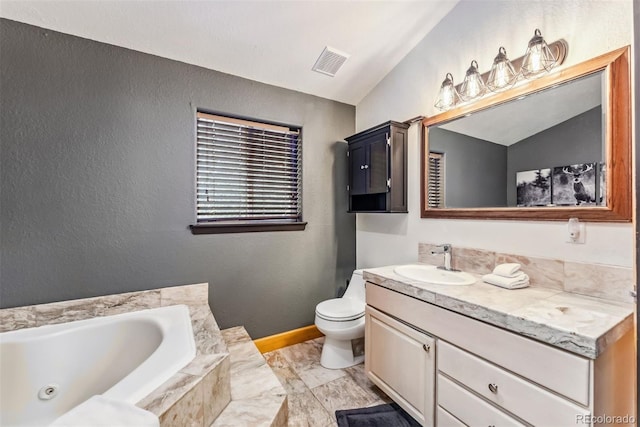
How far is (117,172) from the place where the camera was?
1705 millimetres

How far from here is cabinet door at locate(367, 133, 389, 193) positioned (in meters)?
2.12

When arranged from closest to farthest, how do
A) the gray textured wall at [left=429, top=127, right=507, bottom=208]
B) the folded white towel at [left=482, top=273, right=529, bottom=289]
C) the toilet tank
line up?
1. the folded white towel at [left=482, top=273, right=529, bottom=289]
2. the gray textured wall at [left=429, top=127, right=507, bottom=208]
3. the toilet tank

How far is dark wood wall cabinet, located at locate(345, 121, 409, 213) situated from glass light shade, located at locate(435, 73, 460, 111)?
0.36 m

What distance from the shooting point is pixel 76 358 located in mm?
1383

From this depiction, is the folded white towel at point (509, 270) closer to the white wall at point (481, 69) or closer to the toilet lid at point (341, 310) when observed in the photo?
the white wall at point (481, 69)

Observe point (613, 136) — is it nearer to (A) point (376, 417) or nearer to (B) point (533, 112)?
(B) point (533, 112)

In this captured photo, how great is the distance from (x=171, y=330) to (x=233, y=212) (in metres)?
0.95

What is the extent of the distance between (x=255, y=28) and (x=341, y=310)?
205cm

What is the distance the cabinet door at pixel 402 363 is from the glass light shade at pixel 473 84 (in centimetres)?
146

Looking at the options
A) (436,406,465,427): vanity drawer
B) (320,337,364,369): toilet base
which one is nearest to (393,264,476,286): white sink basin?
(436,406,465,427): vanity drawer

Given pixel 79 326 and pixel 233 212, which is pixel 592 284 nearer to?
pixel 233 212

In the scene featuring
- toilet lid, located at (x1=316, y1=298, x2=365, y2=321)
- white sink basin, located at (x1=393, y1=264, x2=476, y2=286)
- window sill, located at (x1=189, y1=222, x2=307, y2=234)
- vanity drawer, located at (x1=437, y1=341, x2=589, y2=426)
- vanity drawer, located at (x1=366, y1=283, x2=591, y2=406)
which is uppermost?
window sill, located at (x1=189, y1=222, x2=307, y2=234)

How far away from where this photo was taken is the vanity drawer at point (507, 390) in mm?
893

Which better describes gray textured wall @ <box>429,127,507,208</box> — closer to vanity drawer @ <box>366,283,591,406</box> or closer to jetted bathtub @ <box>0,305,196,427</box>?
vanity drawer @ <box>366,283,591,406</box>
